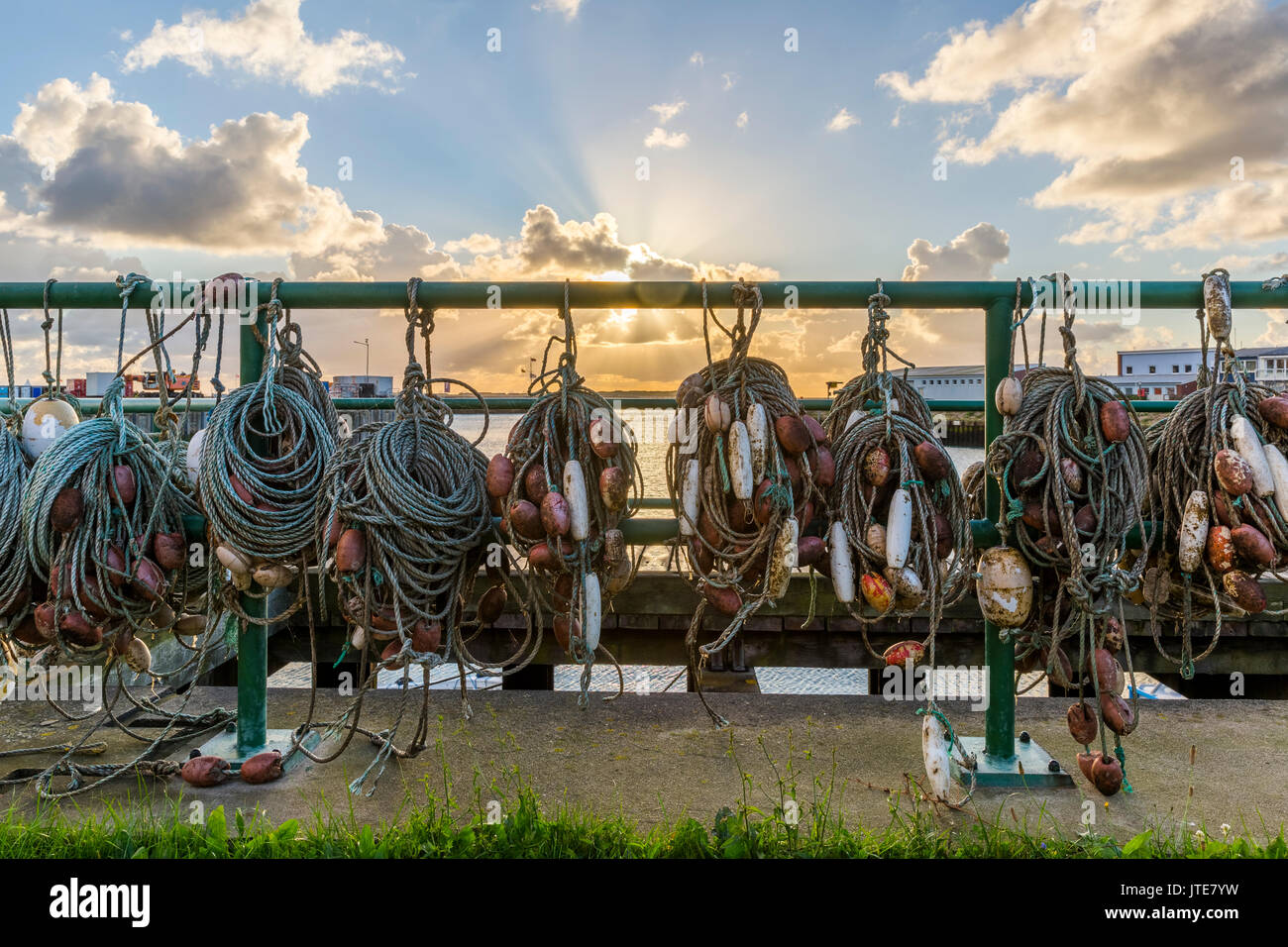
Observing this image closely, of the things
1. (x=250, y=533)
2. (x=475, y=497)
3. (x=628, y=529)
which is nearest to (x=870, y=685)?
(x=628, y=529)

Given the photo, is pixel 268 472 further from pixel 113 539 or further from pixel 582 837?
pixel 582 837

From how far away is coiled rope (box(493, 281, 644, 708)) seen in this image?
236 centimetres

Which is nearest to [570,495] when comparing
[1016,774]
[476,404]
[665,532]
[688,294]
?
[665,532]

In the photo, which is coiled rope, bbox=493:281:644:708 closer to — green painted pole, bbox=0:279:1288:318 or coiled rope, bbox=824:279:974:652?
green painted pole, bbox=0:279:1288:318

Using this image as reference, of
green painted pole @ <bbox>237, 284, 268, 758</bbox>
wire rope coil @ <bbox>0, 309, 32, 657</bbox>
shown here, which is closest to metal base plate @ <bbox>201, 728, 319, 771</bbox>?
green painted pole @ <bbox>237, 284, 268, 758</bbox>

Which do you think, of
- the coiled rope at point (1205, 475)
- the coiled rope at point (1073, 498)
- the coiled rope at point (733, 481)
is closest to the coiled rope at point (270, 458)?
the coiled rope at point (733, 481)

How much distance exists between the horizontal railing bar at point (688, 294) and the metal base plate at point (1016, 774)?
4.98 ft

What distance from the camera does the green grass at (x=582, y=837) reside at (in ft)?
7.06

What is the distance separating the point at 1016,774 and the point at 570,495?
175cm

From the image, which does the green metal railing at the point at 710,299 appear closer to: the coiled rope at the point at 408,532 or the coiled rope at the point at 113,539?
the coiled rope at the point at 113,539
